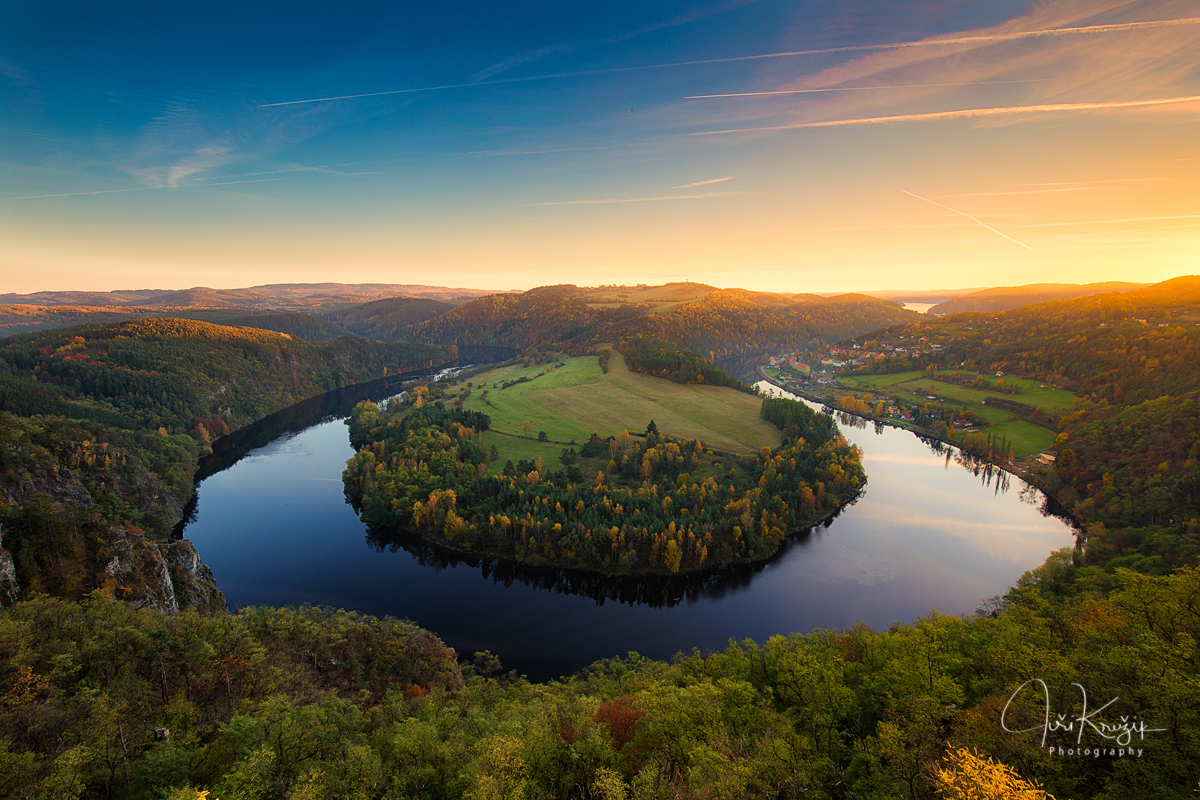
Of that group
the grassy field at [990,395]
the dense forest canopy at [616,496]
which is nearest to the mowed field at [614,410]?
the dense forest canopy at [616,496]

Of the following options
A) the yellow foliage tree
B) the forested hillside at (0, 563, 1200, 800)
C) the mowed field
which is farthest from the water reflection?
the yellow foliage tree

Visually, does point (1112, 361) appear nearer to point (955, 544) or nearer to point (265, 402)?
point (955, 544)

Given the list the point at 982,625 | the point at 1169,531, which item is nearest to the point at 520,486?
the point at 982,625

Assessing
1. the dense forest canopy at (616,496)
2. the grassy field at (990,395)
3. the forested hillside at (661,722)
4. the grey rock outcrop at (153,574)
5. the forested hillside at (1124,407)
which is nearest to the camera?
the forested hillside at (661,722)

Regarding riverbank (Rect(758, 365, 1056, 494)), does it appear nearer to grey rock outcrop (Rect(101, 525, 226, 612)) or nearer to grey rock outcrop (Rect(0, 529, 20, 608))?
grey rock outcrop (Rect(101, 525, 226, 612))

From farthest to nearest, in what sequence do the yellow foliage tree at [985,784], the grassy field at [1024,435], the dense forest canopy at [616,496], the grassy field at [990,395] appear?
the grassy field at [990,395]
the grassy field at [1024,435]
the dense forest canopy at [616,496]
the yellow foliage tree at [985,784]

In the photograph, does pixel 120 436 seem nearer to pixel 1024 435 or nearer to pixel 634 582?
pixel 634 582

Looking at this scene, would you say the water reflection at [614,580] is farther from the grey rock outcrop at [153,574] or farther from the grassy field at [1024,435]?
the grassy field at [1024,435]
